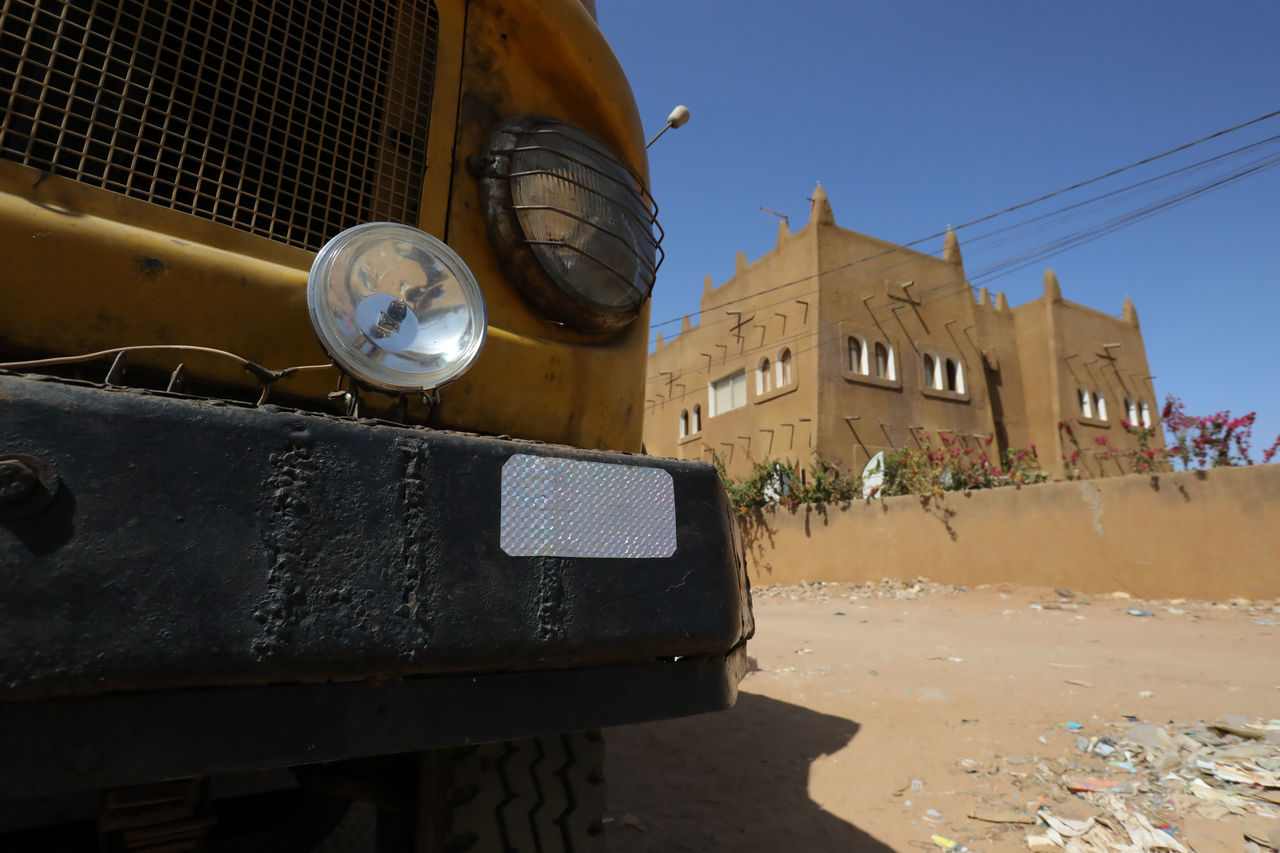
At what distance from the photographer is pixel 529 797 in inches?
50.6

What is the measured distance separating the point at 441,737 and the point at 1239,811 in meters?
2.67

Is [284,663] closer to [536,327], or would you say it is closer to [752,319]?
[536,327]

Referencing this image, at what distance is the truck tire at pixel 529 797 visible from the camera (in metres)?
1.21

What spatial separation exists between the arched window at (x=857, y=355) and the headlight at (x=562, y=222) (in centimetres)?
1775

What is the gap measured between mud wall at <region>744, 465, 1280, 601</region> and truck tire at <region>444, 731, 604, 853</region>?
28.2ft

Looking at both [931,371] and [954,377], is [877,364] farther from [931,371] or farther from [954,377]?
[954,377]

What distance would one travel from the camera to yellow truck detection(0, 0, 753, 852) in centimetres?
61

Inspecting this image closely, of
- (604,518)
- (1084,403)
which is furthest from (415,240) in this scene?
(1084,403)

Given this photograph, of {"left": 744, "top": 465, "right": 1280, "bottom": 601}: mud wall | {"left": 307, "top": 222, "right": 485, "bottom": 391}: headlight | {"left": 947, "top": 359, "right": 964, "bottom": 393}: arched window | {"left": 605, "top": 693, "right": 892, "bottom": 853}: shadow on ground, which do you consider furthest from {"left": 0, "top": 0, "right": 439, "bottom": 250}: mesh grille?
{"left": 947, "top": 359, "right": 964, "bottom": 393}: arched window

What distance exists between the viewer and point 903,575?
10.7 metres

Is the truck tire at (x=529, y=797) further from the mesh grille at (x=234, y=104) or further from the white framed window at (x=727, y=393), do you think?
the white framed window at (x=727, y=393)

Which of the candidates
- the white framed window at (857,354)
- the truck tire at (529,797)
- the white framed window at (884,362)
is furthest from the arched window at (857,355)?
the truck tire at (529,797)

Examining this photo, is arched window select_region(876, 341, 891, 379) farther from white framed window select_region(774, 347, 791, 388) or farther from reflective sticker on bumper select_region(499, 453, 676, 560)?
reflective sticker on bumper select_region(499, 453, 676, 560)

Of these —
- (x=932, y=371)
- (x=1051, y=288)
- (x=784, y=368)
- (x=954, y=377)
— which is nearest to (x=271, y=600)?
(x=784, y=368)
